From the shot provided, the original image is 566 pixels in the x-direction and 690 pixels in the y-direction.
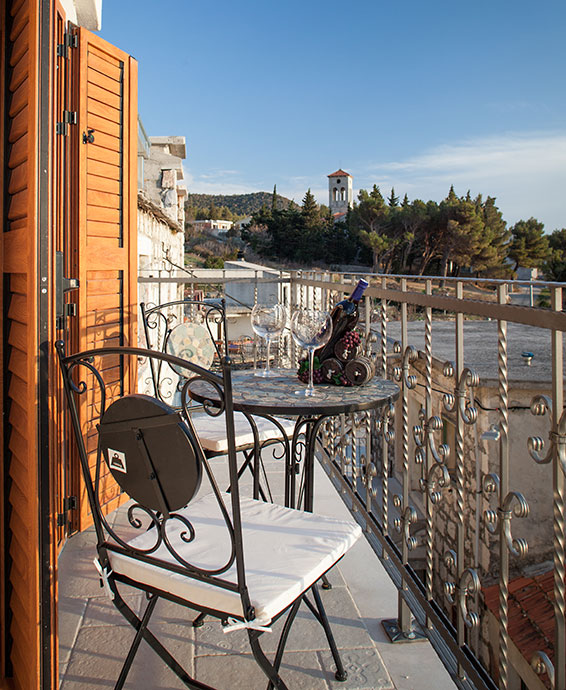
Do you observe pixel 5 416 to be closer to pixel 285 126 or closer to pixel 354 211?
pixel 354 211

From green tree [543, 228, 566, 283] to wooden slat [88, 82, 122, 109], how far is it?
1303 inches

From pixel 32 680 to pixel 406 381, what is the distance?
4.13ft

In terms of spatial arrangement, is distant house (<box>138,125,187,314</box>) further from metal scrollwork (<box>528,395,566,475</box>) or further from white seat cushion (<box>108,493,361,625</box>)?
metal scrollwork (<box>528,395,566,475</box>)

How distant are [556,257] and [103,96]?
39.7 metres

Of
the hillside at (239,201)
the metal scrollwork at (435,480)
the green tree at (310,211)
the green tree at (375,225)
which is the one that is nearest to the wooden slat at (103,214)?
the metal scrollwork at (435,480)

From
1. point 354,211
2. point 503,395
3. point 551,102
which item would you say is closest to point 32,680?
point 503,395

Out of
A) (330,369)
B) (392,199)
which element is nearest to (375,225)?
(392,199)

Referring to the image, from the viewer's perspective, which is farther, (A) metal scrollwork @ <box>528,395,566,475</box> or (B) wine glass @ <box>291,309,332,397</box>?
(B) wine glass @ <box>291,309,332,397</box>

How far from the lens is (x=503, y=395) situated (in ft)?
4.03

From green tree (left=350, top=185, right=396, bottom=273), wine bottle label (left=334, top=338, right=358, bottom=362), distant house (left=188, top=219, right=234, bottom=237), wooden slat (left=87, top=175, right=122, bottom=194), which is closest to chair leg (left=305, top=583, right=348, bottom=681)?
wine bottle label (left=334, top=338, right=358, bottom=362)

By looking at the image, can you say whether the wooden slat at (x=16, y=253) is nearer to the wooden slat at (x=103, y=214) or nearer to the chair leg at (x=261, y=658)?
the chair leg at (x=261, y=658)

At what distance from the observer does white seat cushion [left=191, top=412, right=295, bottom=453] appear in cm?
216

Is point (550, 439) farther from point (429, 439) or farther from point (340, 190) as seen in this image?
point (340, 190)

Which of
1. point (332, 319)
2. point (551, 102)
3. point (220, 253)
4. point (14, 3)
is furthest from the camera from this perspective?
point (551, 102)
